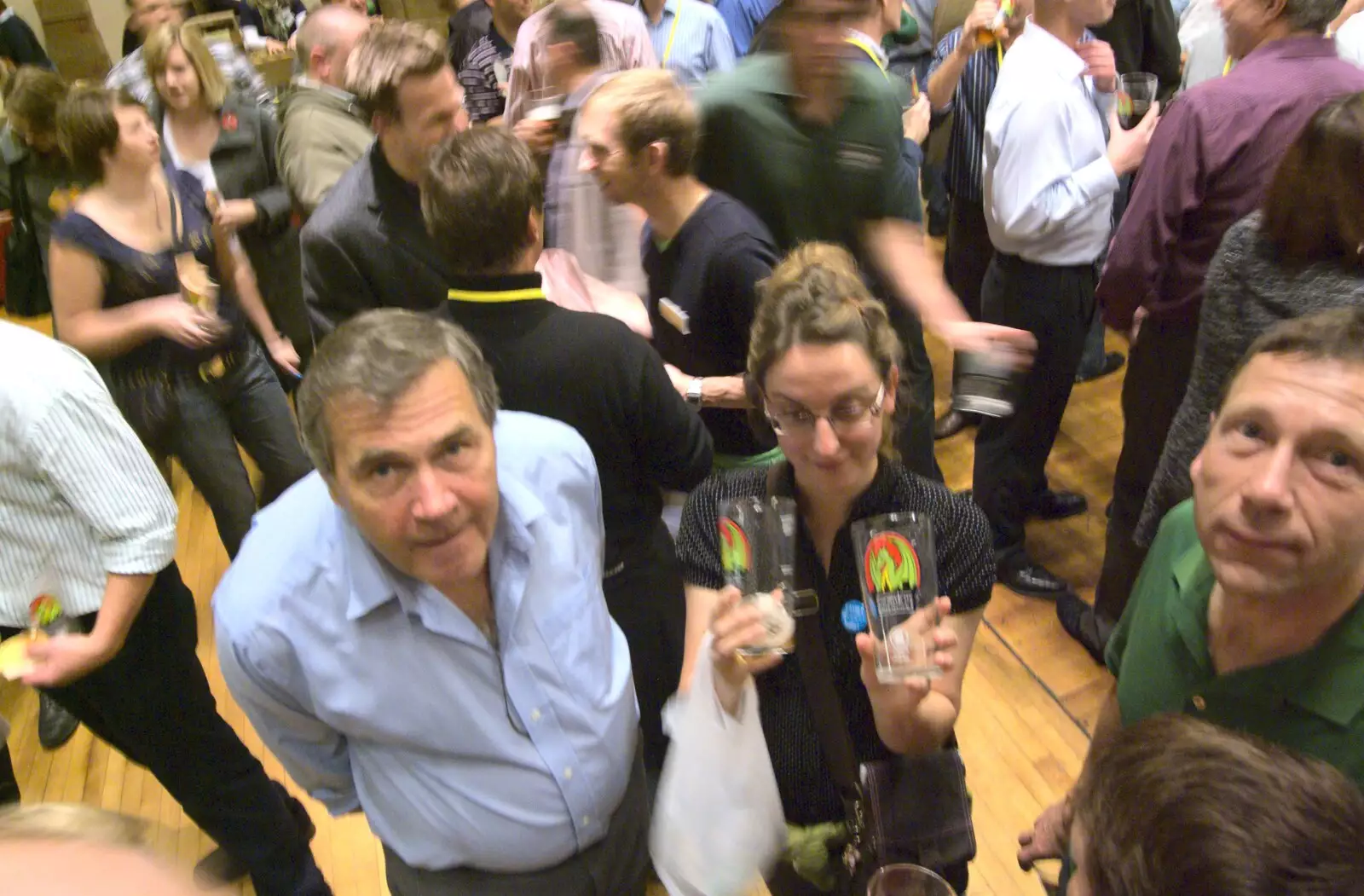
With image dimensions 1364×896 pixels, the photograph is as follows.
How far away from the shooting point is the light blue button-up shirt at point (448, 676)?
139 centimetres

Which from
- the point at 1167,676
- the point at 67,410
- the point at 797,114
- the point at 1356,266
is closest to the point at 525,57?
the point at 797,114

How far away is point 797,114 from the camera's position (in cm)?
243

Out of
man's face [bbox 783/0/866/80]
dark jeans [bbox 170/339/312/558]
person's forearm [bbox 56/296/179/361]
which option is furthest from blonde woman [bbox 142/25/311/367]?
man's face [bbox 783/0/866/80]

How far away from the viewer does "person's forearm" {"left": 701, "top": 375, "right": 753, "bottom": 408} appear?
7.16ft

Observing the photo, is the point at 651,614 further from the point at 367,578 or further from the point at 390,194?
the point at 390,194

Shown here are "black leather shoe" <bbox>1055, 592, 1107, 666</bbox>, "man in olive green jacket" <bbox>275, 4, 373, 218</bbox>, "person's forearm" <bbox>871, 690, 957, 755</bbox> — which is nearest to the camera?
"person's forearm" <bbox>871, 690, 957, 755</bbox>

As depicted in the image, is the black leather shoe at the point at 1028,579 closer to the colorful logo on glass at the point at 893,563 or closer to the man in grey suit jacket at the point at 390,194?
the colorful logo on glass at the point at 893,563

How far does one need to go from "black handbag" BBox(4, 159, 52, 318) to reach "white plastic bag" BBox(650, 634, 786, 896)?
17.1 ft

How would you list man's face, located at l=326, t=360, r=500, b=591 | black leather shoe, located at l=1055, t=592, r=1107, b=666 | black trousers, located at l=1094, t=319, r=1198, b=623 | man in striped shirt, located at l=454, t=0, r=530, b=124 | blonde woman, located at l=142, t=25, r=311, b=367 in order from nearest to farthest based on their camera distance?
man's face, located at l=326, t=360, r=500, b=591 < black trousers, located at l=1094, t=319, r=1198, b=623 < black leather shoe, located at l=1055, t=592, r=1107, b=666 < blonde woman, located at l=142, t=25, r=311, b=367 < man in striped shirt, located at l=454, t=0, r=530, b=124

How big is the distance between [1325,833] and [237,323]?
2.89 meters

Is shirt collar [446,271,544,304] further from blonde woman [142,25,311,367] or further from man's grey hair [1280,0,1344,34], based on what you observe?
man's grey hair [1280,0,1344,34]

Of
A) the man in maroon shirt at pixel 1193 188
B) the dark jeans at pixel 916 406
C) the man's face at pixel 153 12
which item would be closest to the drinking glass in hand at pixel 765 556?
the dark jeans at pixel 916 406

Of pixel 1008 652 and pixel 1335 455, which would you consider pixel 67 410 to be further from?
pixel 1008 652

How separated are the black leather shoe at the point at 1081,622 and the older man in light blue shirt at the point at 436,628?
192cm
